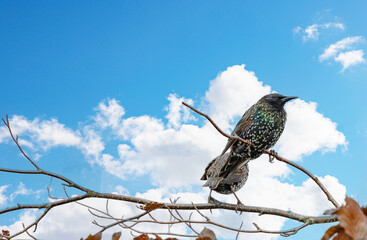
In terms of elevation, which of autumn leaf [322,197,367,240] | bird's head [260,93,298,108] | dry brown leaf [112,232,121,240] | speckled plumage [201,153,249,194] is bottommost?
autumn leaf [322,197,367,240]

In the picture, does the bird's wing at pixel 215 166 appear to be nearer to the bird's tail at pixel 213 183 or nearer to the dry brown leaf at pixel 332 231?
the bird's tail at pixel 213 183

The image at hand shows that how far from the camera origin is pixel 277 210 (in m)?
3.54

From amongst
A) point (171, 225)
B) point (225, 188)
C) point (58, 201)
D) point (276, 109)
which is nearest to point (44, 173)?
point (58, 201)

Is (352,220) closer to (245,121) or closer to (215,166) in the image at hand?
(215,166)

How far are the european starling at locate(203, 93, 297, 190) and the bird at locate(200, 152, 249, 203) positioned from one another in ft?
0.32

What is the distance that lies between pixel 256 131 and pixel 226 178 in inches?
31.0

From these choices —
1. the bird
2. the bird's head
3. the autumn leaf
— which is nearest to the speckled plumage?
the bird

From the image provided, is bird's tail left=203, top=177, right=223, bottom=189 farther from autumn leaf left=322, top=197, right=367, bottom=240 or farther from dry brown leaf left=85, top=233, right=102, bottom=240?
autumn leaf left=322, top=197, right=367, bottom=240

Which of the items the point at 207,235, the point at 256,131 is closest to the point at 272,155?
the point at 256,131

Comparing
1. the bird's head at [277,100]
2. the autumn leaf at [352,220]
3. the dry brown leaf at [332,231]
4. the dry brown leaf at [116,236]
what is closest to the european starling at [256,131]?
the bird's head at [277,100]

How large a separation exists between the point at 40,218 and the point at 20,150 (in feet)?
2.33

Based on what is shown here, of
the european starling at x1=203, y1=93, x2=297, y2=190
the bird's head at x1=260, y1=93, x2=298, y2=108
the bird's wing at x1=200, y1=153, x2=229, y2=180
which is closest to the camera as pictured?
the european starling at x1=203, y1=93, x2=297, y2=190

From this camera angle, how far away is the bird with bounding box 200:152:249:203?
15.1 ft

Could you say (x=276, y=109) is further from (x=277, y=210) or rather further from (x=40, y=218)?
(x=40, y=218)
